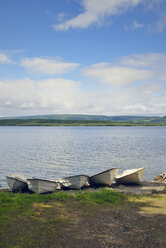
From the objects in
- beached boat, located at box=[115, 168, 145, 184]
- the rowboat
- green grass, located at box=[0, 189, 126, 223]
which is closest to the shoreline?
beached boat, located at box=[115, 168, 145, 184]

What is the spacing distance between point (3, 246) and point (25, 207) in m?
4.75

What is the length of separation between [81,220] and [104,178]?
29.5 ft

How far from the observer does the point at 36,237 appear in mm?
9906

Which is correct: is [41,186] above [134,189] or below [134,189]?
above

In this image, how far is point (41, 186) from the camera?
17766mm

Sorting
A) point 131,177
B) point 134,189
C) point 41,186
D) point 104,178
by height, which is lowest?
point 134,189

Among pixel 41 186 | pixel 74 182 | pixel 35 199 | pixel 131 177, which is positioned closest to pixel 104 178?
pixel 131 177

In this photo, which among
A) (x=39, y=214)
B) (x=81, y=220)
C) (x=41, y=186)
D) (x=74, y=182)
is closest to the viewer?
(x=81, y=220)

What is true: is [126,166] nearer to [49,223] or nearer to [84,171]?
[84,171]

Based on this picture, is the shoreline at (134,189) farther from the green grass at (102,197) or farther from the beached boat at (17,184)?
the green grass at (102,197)

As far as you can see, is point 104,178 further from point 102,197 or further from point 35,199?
point 35,199

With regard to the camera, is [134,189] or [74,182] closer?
[74,182]

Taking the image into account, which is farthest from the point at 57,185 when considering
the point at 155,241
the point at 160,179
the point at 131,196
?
the point at 160,179

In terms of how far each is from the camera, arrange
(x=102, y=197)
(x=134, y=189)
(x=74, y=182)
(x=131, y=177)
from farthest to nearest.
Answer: (x=131, y=177)
(x=134, y=189)
(x=74, y=182)
(x=102, y=197)
